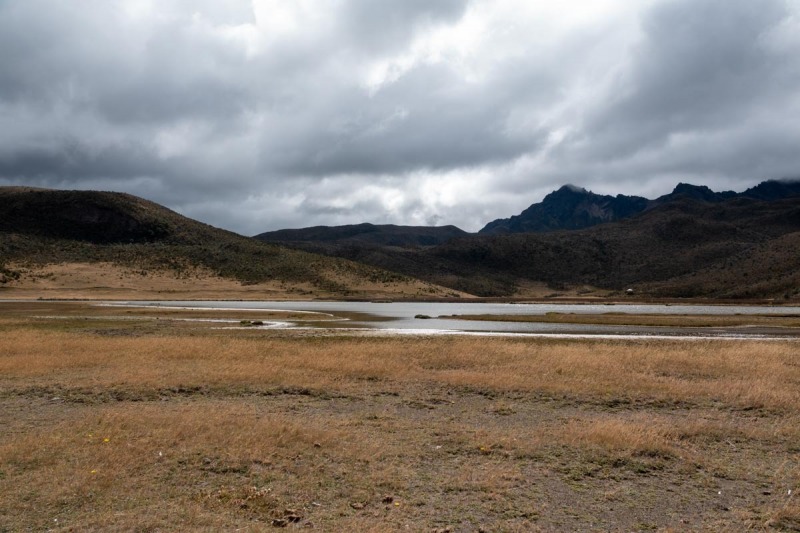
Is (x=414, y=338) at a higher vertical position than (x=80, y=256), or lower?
lower

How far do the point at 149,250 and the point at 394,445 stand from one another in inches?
6527

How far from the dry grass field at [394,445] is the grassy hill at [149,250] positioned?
383ft

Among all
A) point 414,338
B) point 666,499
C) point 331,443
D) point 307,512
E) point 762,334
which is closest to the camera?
point 307,512

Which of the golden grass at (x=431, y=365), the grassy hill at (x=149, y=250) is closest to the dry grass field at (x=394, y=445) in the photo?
the golden grass at (x=431, y=365)

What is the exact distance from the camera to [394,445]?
44.9 ft

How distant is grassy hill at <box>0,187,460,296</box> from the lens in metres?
148

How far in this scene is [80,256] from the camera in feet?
502

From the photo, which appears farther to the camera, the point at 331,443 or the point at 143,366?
the point at 143,366

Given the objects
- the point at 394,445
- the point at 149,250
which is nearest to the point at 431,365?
the point at 394,445

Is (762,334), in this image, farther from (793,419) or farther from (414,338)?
(793,419)

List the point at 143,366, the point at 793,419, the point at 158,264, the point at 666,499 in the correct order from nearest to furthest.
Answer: the point at 666,499 → the point at 793,419 → the point at 143,366 → the point at 158,264

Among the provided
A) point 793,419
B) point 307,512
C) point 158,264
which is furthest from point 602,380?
point 158,264

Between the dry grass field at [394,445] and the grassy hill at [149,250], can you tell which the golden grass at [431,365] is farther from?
the grassy hill at [149,250]

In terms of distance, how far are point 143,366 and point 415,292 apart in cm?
12696
